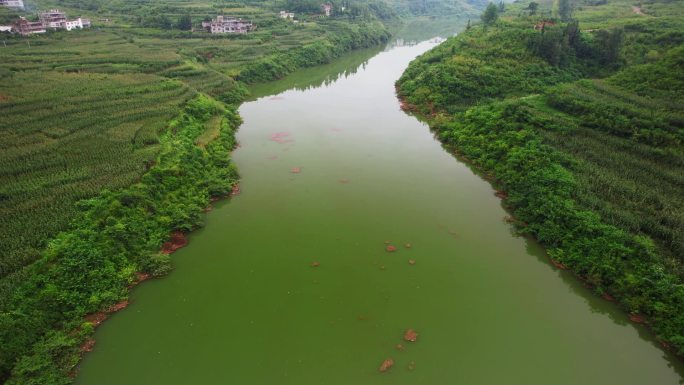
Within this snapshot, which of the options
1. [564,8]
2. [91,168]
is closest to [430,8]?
[564,8]

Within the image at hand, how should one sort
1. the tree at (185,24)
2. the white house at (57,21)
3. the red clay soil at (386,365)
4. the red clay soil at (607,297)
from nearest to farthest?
the red clay soil at (386,365) → the red clay soil at (607,297) → the white house at (57,21) → the tree at (185,24)

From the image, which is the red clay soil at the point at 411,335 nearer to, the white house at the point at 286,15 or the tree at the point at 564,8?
the tree at the point at 564,8

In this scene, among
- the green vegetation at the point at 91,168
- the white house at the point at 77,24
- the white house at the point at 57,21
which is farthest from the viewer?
the white house at the point at 77,24

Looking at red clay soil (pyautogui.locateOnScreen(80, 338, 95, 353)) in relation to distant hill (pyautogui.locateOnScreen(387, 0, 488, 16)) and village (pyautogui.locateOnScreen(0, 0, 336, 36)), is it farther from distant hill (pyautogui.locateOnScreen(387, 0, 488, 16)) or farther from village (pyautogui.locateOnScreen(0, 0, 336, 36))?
distant hill (pyautogui.locateOnScreen(387, 0, 488, 16))

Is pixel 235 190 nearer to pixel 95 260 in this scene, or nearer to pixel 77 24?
pixel 95 260

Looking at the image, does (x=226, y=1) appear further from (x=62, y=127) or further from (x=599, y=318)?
(x=599, y=318)

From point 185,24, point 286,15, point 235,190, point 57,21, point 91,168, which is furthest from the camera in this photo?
point 286,15

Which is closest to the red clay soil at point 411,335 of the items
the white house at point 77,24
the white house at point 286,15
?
the white house at point 77,24
